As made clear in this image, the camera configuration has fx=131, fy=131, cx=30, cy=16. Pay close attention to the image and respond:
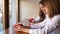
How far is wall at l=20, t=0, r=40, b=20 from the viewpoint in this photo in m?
3.79

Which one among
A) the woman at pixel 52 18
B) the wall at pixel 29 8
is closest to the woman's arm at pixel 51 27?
the woman at pixel 52 18

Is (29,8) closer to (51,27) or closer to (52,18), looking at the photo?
(52,18)

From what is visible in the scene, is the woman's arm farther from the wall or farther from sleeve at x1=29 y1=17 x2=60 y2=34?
the wall

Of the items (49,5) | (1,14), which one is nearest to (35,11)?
(1,14)

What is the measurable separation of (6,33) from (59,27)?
1.98 ft

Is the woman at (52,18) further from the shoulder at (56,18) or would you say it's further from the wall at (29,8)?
the wall at (29,8)

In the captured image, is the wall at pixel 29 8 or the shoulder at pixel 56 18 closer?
the shoulder at pixel 56 18

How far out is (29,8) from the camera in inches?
152

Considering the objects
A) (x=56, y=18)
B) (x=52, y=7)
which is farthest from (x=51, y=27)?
(x=52, y=7)

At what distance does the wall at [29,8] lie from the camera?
149 inches

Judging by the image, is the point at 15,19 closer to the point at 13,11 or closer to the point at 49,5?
the point at 13,11

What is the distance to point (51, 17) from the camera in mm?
1477

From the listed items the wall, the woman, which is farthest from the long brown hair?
the wall

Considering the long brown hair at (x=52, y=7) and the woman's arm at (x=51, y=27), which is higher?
the long brown hair at (x=52, y=7)
